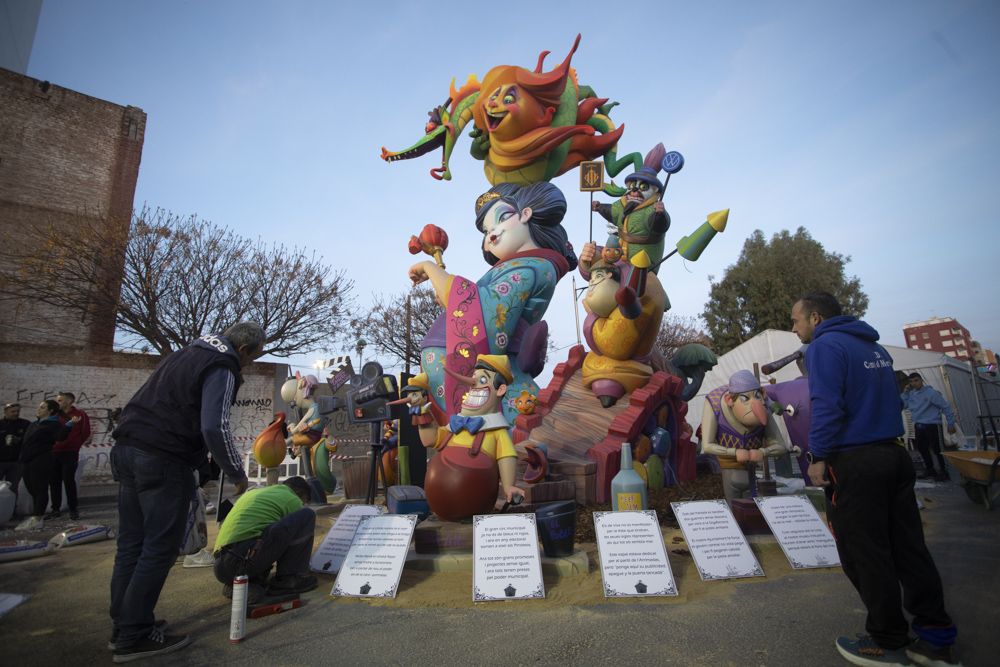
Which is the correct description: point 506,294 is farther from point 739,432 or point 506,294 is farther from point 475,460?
point 739,432

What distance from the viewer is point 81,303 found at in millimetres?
13594

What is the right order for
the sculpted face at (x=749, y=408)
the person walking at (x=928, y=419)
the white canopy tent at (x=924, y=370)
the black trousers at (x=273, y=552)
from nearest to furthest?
1. the black trousers at (x=273, y=552)
2. the sculpted face at (x=749, y=408)
3. the person walking at (x=928, y=419)
4. the white canopy tent at (x=924, y=370)

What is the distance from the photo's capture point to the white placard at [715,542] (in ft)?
11.3

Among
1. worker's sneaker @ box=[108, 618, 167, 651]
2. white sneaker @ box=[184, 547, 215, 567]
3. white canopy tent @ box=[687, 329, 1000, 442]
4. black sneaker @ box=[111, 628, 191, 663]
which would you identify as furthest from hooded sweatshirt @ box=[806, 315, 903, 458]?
white canopy tent @ box=[687, 329, 1000, 442]

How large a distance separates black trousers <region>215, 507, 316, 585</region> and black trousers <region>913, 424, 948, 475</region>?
321 inches

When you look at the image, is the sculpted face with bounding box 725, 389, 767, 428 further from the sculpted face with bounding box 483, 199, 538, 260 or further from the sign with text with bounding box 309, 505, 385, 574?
the sculpted face with bounding box 483, 199, 538, 260

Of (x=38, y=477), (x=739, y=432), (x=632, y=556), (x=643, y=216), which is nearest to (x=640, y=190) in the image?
(x=643, y=216)

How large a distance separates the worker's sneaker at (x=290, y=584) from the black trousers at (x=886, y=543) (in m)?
3.05

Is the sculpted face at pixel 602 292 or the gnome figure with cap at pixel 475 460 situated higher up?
the sculpted face at pixel 602 292

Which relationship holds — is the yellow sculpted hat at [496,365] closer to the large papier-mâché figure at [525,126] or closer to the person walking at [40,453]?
the large papier-mâché figure at [525,126]

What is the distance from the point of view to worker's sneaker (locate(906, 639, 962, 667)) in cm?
212

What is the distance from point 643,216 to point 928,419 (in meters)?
4.96

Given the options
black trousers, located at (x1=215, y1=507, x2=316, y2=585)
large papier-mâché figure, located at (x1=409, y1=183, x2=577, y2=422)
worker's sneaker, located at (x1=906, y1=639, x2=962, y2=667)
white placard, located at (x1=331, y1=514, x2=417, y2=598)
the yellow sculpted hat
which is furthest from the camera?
large papier-mâché figure, located at (x1=409, y1=183, x2=577, y2=422)

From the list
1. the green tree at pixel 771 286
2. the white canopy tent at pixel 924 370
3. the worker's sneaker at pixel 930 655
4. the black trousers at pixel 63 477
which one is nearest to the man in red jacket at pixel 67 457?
the black trousers at pixel 63 477
